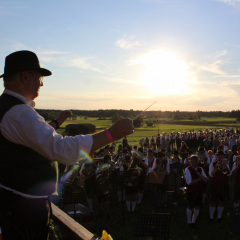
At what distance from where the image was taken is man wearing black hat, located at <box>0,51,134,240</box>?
5.13 ft

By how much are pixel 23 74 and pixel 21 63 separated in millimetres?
A: 73

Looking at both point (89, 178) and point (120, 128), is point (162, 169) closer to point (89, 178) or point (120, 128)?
point (89, 178)

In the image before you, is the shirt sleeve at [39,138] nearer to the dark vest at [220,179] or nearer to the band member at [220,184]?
the band member at [220,184]

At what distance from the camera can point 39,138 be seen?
1.53 metres

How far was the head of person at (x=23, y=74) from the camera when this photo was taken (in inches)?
70.7

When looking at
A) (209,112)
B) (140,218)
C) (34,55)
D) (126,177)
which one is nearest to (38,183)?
(34,55)

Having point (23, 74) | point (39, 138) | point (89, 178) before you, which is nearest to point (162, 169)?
point (89, 178)

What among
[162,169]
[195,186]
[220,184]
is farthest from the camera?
[162,169]

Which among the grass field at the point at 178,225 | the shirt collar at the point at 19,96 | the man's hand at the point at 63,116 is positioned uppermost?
the shirt collar at the point at 19,96

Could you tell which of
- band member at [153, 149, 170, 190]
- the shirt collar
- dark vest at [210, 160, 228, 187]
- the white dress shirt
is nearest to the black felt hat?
the shirt collar

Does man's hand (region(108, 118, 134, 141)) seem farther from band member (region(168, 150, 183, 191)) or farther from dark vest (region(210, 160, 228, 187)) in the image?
band member (region(168, 150, 183, 191))

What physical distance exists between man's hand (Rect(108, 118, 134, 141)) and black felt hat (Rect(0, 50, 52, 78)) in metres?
0.64

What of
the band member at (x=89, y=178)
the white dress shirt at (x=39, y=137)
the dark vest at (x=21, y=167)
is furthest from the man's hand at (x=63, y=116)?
the band member at (x=89, y=178)

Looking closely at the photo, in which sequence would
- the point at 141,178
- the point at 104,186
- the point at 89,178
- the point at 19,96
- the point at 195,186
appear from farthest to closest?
1. the point at 141,178
2. the point at 89,178
3. the point at 104,186
4. the point at 195,186
5. the point at 19,96
